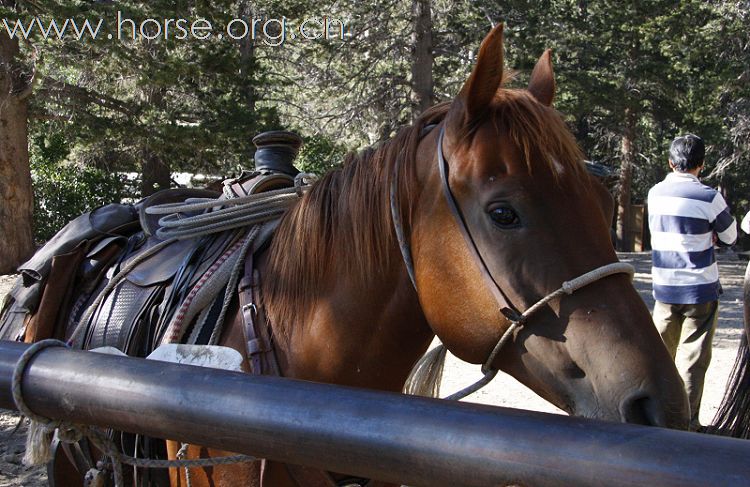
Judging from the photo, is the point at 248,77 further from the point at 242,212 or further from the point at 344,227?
the point at 344,227

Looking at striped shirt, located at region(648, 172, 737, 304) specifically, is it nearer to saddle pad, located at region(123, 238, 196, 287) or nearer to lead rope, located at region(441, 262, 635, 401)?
lead rope, located at region(441, 262, 635, 401)

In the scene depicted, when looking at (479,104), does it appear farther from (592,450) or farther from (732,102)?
(732,102)

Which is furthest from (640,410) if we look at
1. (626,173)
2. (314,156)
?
(314,156)

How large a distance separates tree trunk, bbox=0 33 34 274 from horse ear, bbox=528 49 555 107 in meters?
10.8

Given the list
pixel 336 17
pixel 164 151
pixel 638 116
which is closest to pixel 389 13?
pixel 336 17

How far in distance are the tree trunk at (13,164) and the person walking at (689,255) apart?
1016cm

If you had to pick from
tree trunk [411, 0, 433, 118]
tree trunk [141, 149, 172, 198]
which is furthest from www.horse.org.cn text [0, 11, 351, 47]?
tree trunk [141, 149, 172, 198]

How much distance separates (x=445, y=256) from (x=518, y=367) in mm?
321

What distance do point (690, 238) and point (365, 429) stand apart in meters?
4.27

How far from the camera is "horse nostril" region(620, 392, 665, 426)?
1292mm

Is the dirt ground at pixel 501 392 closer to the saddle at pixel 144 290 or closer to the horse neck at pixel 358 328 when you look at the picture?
the saddle at pixel 144 290

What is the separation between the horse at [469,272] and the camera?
1381 mm

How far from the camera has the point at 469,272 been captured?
1.54m

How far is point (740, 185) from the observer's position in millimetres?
21906
